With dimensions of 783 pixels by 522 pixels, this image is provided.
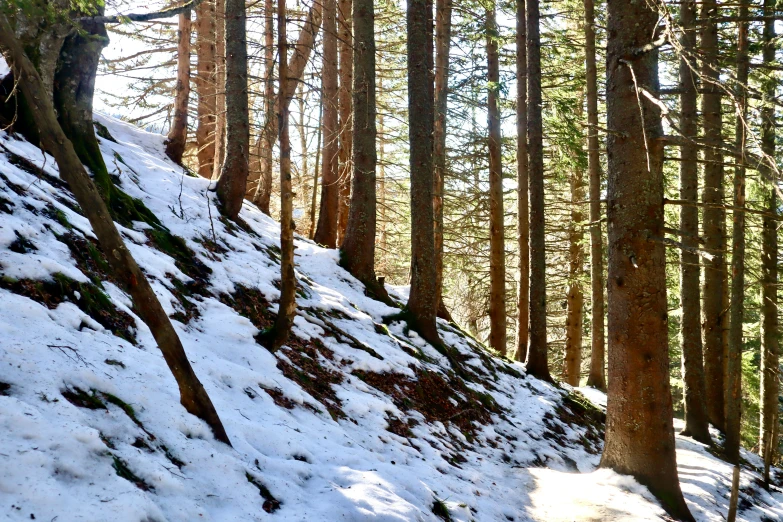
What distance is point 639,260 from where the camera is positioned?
566 cm

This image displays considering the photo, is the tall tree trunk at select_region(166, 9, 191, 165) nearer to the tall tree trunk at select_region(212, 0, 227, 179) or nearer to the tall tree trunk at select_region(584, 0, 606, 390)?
the tall tree trunk at select_region(212, 0, 227, 179)

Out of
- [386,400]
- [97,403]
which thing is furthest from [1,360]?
[386,400]

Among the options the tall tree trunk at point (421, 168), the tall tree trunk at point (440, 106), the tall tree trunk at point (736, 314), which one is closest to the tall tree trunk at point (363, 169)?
the tall tree trunk at point (421, 168)

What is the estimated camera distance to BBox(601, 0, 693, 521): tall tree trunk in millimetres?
5648

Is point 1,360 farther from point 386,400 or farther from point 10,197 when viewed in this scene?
point 386,400

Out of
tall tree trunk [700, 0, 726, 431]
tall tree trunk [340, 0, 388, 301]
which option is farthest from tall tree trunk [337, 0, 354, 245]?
tall tree trunk [700, 0, 726, 431]

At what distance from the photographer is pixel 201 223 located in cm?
811

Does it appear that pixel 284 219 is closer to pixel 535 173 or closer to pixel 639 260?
pixel 639 260

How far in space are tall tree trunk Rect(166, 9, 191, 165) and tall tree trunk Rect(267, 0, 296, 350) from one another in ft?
21.1

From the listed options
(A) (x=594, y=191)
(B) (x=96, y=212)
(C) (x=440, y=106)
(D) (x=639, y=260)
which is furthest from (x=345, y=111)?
(B) (x=96, y=212)

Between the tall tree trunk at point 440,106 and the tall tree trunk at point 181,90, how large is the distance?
5.87 m

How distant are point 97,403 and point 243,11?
723 centimetres

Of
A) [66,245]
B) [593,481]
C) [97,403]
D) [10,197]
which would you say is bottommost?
[593,481]

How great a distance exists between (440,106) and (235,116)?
635cm
